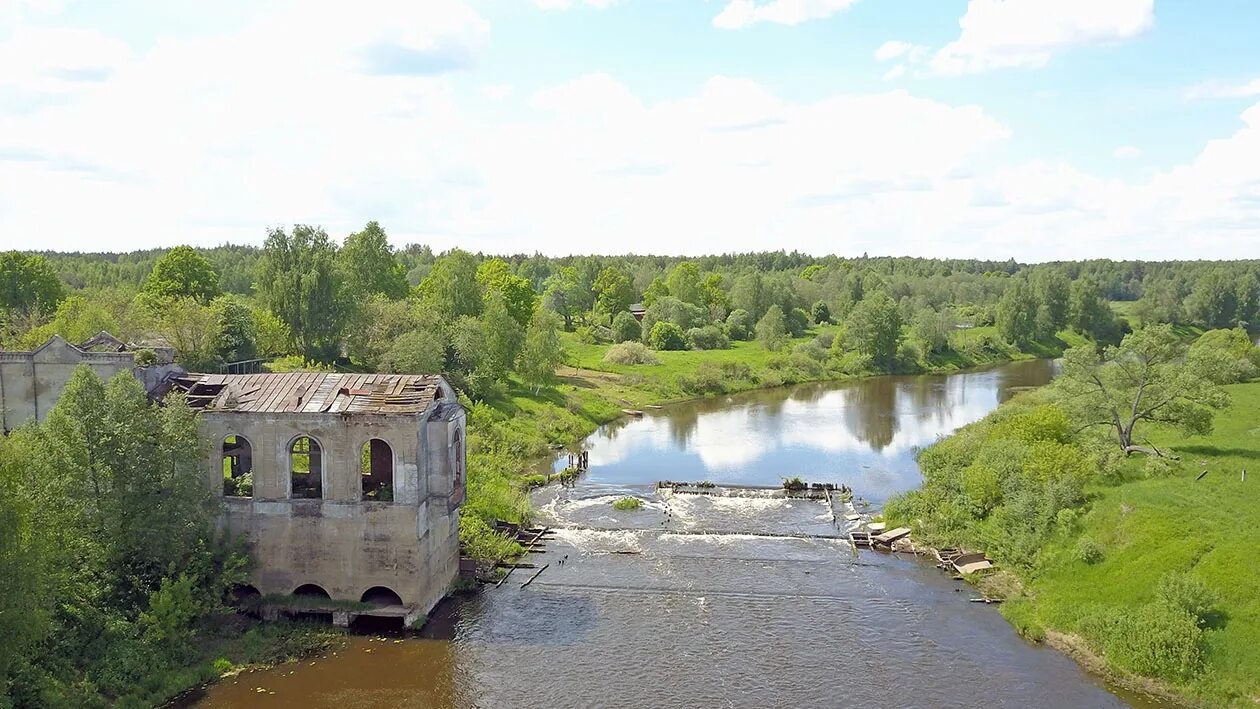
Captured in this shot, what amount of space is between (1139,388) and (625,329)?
2805 inches

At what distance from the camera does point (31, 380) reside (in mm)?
32250

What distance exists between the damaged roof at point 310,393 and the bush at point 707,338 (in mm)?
78056

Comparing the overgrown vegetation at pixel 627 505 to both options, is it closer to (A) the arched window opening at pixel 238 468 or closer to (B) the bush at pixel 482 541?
(B) the bush at pixel 482 541

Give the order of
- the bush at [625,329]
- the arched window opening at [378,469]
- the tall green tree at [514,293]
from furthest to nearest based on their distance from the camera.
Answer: the bush at [625,329] → the tall green tree at [514,293] → the arched window opening at [378,469]

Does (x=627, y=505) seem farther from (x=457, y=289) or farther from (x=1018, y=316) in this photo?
(x=1018, y=316)

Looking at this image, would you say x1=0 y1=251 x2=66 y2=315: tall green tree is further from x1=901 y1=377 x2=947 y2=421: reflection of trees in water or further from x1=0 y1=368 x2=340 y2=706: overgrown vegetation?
x1=901 y1=377 x2=947 y2=421: reflection of trees in water

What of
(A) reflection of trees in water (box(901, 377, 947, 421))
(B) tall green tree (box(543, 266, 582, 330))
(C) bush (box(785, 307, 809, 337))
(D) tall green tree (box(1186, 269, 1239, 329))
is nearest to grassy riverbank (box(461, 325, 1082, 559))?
(C) bush (box(785, 307, 809, 337))

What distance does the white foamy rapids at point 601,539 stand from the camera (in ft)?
132

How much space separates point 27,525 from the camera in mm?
24156

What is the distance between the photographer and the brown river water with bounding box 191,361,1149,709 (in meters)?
27.4

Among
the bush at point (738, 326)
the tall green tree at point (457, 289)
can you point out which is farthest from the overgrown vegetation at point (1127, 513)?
the bush at point (738, 326)

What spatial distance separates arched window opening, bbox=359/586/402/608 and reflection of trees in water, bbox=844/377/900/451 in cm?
3906

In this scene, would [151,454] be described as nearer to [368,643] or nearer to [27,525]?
[27,525]

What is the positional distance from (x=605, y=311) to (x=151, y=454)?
9734 cm
